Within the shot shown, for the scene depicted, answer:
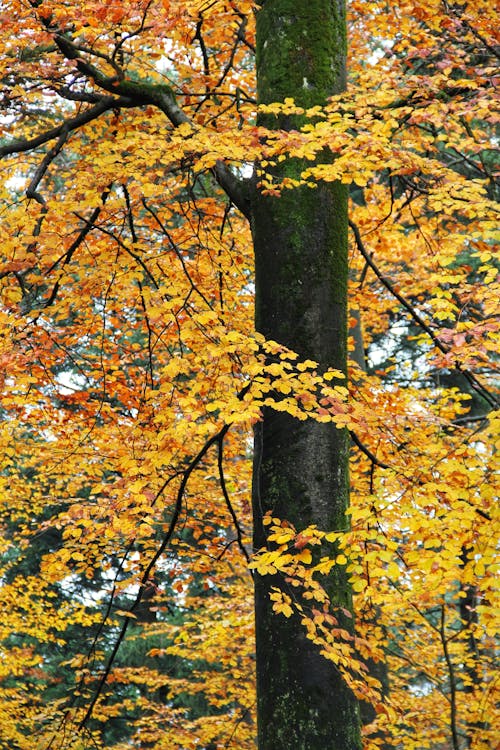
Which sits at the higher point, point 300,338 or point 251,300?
point 251,300

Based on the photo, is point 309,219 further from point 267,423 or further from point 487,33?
point 487,33

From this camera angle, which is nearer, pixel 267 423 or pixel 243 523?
pixel 267 423

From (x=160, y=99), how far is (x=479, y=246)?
2351 mm

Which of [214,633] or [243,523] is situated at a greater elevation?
[243,523]

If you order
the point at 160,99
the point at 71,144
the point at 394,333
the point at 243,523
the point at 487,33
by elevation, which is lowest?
the point at 243,523

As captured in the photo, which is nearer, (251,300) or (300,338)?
(300,338)

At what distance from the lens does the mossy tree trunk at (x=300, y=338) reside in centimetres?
354

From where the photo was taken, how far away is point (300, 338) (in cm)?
407

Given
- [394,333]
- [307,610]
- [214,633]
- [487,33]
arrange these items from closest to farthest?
[307,610]
[487,33]
[214,633]
[394,333]

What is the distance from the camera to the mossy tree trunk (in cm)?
354

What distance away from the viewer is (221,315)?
4.69 m

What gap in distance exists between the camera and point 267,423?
405 centimetres

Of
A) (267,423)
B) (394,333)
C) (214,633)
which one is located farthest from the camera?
(394,333)

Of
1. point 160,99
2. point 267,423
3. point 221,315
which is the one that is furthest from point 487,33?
point 267,423
